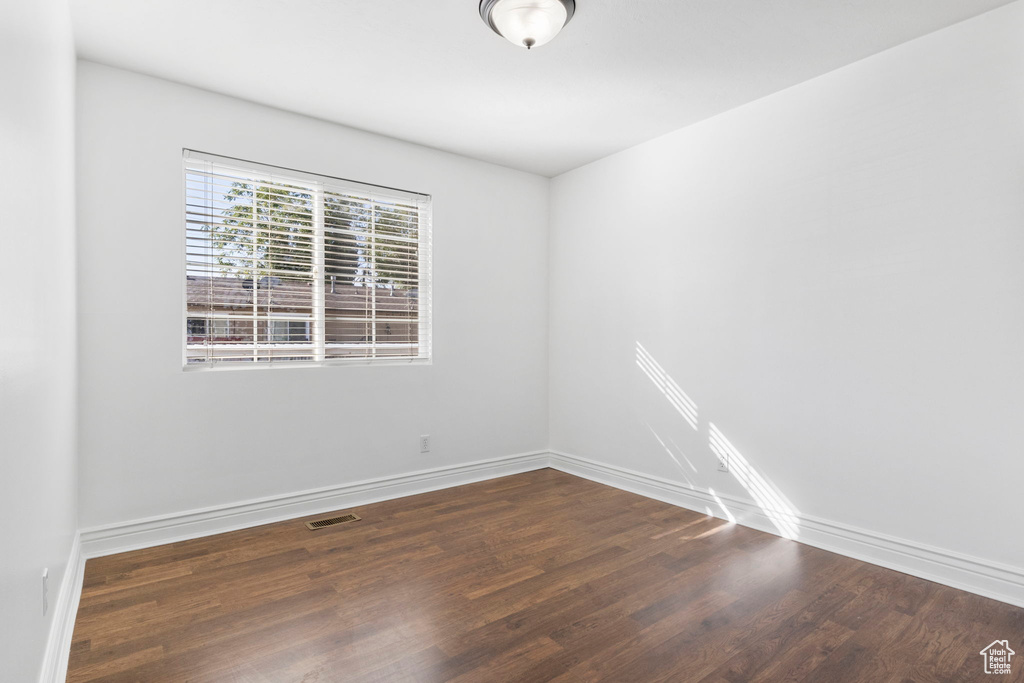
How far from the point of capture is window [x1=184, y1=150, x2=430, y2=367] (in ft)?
10.5

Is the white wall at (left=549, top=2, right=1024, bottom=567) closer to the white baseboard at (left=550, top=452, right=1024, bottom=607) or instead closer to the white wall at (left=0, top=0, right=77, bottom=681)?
the white baseboard at (left=550, top=452, right=1024, bottom=607)

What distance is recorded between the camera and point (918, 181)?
2.66 meters

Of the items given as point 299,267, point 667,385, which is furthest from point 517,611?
point 299,267

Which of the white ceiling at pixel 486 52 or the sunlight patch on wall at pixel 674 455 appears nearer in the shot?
the white ceiling at pixel 486 52

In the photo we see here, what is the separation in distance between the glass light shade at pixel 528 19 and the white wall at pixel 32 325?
5.40 ft

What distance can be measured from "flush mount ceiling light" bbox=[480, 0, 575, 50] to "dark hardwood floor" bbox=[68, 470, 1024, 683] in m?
2.56

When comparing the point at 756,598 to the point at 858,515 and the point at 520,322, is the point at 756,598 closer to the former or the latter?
the point at 858,515

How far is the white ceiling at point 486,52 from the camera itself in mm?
2424

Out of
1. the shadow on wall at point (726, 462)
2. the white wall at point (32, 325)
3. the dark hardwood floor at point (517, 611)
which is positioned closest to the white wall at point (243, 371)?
the dark hardwood floor at point (517, 611)

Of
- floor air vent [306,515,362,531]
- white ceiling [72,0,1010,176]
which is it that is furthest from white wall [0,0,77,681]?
floor air vent [306,515,362,531]

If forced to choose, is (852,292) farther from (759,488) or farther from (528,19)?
(528,19)

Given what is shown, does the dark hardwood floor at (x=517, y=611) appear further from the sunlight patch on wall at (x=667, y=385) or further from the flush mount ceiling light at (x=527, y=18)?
the flush mount ceiling light at (x=527, y=18)

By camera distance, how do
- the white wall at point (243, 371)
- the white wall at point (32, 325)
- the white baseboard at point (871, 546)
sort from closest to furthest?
the white wall at point (32, 325) < the white baseboard at point (871, 546) < the white wall at point (243, 371)

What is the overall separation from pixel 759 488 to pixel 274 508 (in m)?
3.06
